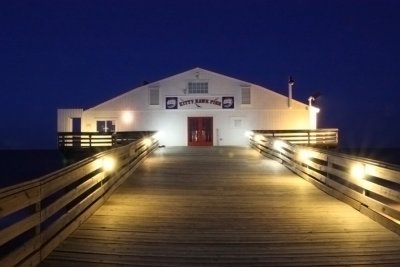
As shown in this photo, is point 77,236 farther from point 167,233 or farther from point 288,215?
point 288,215

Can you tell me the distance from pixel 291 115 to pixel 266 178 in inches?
728

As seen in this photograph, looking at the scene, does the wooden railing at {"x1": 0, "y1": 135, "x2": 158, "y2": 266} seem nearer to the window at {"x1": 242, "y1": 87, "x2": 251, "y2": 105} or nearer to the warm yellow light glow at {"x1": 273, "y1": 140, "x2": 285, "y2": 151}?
the warm yellow light glow at {"x1": 273, "y1": 140, "x2": 285, "y2": 151}

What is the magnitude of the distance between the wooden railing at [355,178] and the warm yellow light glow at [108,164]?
183 inches

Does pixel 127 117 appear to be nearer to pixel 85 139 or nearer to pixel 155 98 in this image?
pixel 155 98

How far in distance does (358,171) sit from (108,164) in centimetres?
496

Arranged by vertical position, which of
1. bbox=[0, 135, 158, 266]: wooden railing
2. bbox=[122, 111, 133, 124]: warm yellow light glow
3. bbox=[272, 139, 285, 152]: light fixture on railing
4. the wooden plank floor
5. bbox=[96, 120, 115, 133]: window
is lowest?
the wooden plank floor

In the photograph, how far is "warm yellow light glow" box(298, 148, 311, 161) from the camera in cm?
1316

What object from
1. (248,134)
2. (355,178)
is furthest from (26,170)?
(355,178)

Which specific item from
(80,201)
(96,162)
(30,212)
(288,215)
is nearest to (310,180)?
(288,215)

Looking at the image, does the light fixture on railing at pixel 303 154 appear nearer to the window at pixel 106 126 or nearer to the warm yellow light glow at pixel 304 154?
the warm yellow light glow at pixel 304 154

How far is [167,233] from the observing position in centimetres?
696

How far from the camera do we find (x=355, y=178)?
356 inches

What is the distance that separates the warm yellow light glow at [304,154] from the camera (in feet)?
43.2

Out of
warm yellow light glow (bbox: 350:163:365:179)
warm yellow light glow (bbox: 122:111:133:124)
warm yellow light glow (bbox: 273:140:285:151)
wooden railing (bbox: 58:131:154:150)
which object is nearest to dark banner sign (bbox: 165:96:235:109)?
warm yellow light glow (bbox: 122:111:133:124)
